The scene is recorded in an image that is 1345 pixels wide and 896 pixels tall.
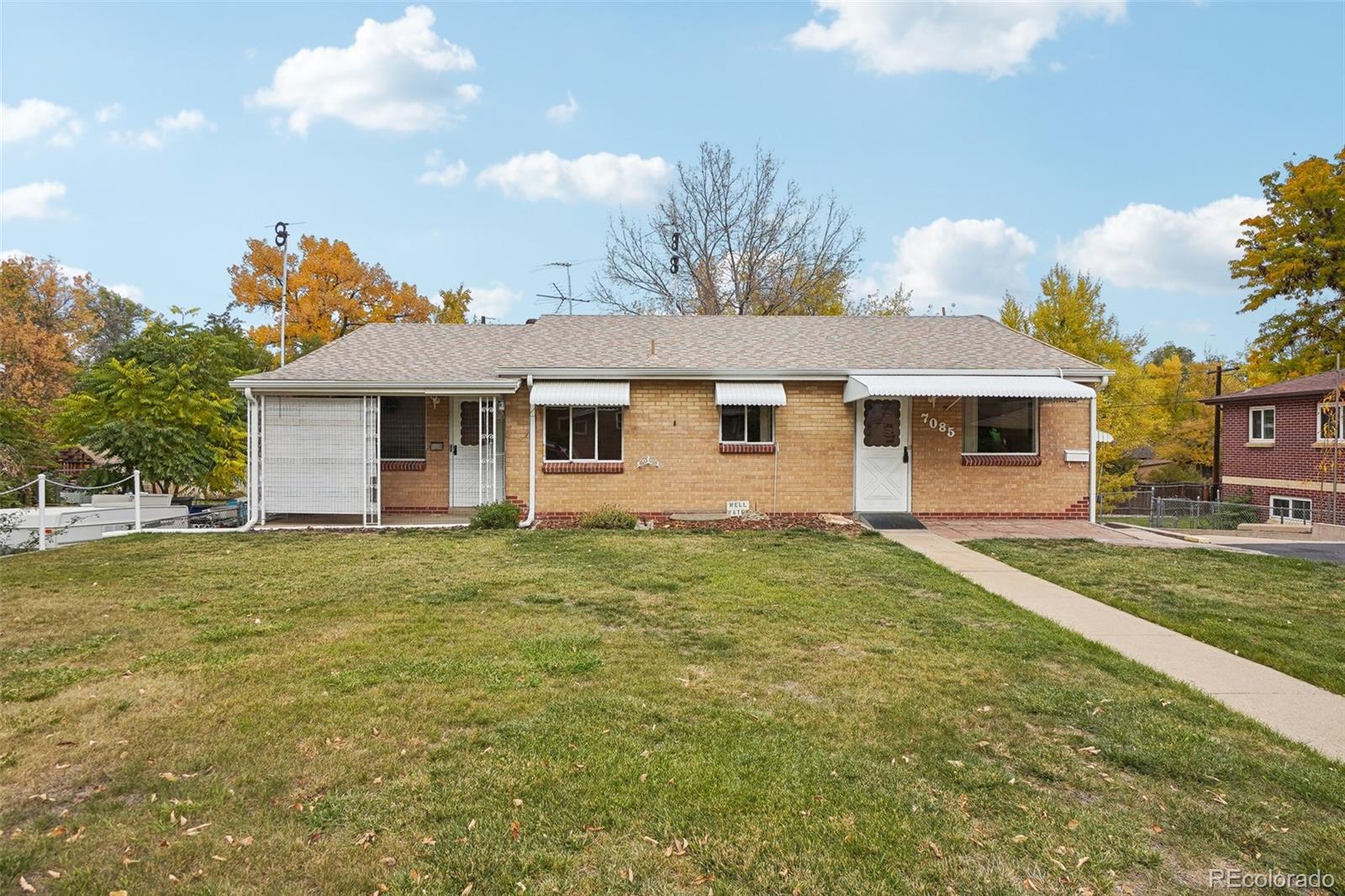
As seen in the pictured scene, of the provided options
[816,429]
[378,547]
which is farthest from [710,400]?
[378,547]

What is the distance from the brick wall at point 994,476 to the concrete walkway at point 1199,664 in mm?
4998

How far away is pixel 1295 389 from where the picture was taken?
21.1 m

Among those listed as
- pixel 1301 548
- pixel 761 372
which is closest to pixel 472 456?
pixel 761 372

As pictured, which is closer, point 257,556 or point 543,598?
point 543,598

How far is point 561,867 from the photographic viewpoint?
2688 millimetres

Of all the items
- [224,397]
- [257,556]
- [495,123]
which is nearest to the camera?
[257,556]

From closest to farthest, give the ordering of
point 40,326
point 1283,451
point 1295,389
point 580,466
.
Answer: point 580,466 → point 1295,389 → point 1283,451 → point 40,326

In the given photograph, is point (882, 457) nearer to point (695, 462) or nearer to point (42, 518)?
point (695, 462)

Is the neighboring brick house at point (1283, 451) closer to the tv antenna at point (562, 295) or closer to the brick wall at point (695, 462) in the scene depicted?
the brick wall at point (695, 462)

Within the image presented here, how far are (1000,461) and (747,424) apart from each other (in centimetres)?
526

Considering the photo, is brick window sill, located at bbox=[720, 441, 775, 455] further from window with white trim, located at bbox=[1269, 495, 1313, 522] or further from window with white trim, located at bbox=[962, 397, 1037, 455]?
window with white trim, located at bbox=[1269, 495, 1313, 522]

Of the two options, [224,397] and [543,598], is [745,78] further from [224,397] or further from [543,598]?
[543,598]

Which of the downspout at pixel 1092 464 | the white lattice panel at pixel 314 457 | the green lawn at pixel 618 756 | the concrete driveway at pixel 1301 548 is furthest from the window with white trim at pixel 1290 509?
the white lattice panel at pixel 314 457

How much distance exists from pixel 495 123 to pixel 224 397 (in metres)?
10.5
